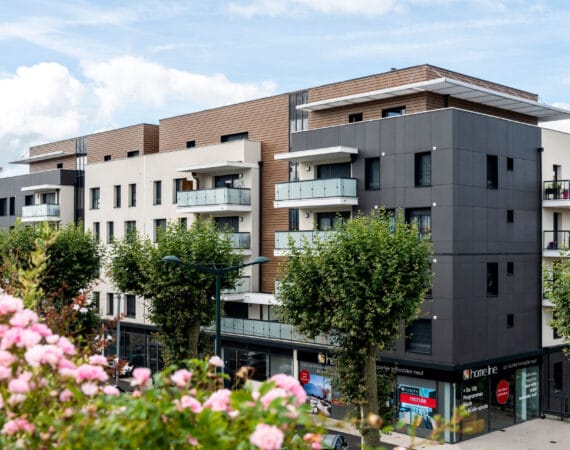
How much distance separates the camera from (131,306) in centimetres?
4897

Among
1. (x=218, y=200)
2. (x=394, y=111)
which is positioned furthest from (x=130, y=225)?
(x=394, y=111)

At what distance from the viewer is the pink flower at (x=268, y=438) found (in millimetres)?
5031

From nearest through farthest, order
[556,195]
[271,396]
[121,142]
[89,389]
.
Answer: [271,396] → [89,389] → [556,195] → [121,142]

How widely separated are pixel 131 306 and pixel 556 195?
2751cm

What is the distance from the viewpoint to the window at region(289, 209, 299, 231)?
129 feet

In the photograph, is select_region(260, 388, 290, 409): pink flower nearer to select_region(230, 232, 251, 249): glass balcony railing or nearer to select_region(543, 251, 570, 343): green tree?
select_region(543, 251, 570, 343): green tree

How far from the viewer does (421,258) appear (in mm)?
27141

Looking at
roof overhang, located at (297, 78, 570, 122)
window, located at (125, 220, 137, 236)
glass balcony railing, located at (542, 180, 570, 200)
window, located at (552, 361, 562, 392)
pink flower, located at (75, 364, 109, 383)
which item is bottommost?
window, located at (552, 361, 562, 392)

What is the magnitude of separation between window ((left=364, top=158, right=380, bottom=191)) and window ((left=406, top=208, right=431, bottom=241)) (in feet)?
7.34

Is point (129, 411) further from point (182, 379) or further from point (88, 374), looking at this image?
point (88, 374)

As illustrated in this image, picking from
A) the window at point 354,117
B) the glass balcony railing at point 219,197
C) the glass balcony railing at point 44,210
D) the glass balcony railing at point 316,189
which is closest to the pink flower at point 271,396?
the glass balcony railing at point 316,189

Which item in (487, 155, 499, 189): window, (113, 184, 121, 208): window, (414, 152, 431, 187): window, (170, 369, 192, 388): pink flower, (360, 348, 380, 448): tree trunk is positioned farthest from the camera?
(113, 184, 121, 208): window

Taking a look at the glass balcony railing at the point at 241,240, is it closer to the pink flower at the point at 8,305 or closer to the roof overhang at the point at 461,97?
the roof overhang at the point at 461,97

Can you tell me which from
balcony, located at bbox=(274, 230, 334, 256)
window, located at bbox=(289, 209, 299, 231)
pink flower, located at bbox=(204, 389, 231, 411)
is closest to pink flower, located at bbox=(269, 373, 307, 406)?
pink flower, located at bbox=(204, 389, 231, 411)
